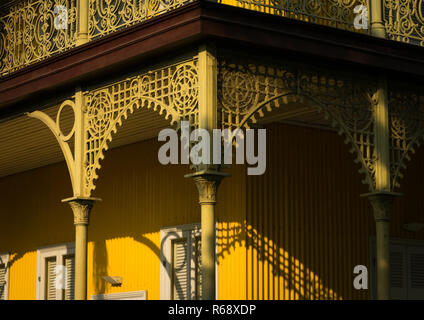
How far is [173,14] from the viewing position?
10312 mm

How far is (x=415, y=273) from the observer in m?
14.4

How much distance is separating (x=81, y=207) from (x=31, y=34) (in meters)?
2.97

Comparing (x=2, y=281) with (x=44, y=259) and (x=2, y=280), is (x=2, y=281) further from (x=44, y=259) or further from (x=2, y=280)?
(x=44, y=259)

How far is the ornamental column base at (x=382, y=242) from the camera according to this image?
11023mm

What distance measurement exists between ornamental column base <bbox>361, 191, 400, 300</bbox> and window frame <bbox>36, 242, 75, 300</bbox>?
647 cm

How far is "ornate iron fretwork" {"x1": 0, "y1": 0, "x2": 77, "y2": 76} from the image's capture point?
12.5 metres

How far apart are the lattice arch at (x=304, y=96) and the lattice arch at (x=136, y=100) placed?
37cm

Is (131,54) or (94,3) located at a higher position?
(94,3)

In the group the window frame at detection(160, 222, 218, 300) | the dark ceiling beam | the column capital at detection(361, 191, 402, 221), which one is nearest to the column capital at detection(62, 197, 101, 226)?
the dark ceiling beam

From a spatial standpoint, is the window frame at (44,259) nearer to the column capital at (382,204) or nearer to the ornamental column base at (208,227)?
the column capital at (382,204)

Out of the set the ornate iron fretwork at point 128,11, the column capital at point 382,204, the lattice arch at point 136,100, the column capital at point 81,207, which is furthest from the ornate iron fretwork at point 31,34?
the column capital at point 382,204

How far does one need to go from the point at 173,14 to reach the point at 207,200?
81.0 inches

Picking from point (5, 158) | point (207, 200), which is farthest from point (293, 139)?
point (5, 158)
